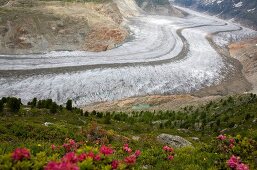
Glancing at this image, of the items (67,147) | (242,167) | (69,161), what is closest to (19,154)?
(69,161)

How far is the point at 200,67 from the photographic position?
6300 cm

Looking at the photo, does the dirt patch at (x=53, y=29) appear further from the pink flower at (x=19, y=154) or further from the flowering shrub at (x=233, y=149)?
the pink flower at (x=19, y=154)

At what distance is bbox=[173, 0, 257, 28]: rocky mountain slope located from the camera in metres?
148

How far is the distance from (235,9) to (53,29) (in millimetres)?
114390

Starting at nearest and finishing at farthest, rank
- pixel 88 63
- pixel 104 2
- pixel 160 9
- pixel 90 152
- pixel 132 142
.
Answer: pixel 90 152, pixel 132 142, pixel 88 63, pixel 104 2, pixel 160 9

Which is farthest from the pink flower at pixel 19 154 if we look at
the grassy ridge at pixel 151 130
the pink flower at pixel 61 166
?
the grassy ridge at pixel 151 130

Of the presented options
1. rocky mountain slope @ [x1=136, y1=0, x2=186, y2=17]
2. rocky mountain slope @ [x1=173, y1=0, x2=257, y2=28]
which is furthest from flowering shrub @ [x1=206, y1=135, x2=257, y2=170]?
rocky mountain slope @ [x1=173, y1=0, x2=257, y2=28]

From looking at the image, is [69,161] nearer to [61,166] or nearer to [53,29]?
[61,166]

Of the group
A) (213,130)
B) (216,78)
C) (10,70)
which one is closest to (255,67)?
(216,78)

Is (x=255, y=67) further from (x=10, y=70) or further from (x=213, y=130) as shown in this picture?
(x=213, y=130)

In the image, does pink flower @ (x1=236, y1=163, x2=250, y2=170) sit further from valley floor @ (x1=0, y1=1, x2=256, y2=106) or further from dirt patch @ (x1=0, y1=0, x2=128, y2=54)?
dirt patch @ (x1=0, y1=0, x2=128, y2=54)

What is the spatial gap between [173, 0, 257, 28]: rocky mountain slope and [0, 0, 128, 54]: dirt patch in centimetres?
8182

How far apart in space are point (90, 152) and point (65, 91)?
36432 millimetres

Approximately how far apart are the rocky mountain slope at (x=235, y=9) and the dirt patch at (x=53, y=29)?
268 ft
